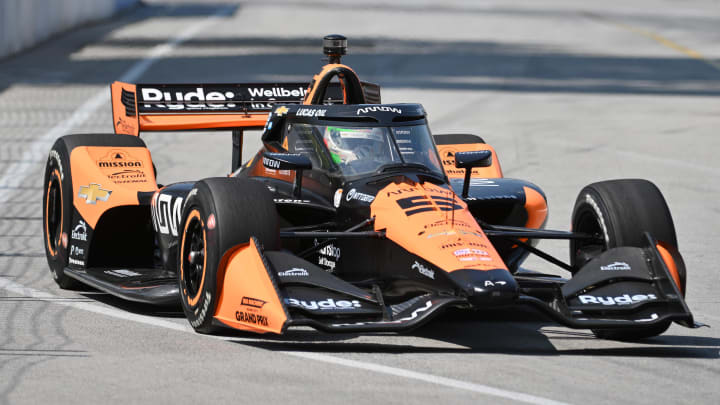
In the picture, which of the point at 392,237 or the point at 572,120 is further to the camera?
the point at 572,120

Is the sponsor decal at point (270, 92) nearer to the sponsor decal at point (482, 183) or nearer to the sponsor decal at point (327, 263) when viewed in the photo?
the sponsor decal at point (482, 183)

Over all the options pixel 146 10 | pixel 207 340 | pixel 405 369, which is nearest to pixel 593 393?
pixel 405 369

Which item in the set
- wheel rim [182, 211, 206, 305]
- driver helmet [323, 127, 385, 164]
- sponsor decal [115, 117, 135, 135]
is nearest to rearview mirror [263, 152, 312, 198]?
driver helmet [323, 127, 385, 164]

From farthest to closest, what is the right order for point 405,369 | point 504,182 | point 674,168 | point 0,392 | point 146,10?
point 146,10 → point 674,168 → point 504,182 → point 405,369 → point 0,392

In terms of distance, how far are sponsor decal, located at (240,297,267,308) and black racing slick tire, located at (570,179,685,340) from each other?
217 centimetres

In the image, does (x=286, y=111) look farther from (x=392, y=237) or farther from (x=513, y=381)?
(x=513, y=381)

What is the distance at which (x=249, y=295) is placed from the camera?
7.25 metres

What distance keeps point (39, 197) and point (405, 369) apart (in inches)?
312

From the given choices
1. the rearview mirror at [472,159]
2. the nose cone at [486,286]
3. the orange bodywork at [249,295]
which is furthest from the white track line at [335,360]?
the rearview mirror at [472,159]

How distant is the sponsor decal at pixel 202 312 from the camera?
24.5 ft

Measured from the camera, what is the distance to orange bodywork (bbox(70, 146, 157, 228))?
9.40m

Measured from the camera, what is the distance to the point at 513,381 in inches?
262

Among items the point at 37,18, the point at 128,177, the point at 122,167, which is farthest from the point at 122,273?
the point at 37,18

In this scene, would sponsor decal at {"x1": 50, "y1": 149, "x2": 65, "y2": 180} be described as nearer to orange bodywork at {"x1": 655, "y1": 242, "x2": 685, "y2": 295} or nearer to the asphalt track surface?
the asphalt track surface
